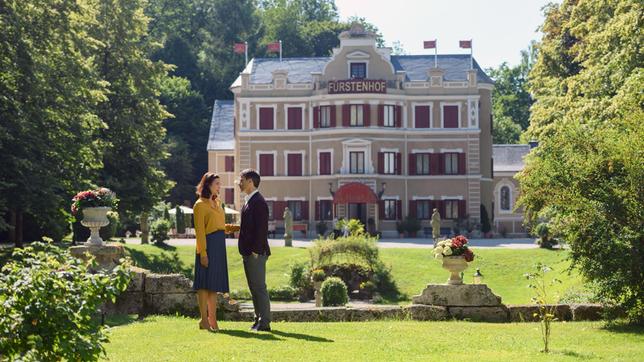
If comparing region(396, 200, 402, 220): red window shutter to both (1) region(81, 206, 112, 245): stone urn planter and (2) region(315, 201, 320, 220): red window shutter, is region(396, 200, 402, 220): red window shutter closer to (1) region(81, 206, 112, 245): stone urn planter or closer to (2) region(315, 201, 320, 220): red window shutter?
(2) region(315, 201, 320, 220): red window shutter

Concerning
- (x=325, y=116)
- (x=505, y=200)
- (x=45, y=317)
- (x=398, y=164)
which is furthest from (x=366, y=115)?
(x=45, y=317)

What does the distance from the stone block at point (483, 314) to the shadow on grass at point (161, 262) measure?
23293 millimetres

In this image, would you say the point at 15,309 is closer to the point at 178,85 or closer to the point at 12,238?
the point at 12,238

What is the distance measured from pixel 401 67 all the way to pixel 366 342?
55504mm

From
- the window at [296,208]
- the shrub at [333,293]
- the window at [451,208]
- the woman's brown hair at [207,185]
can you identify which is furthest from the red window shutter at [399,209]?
the woman's brown hair at [207,185]

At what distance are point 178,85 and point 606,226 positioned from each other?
239 ft

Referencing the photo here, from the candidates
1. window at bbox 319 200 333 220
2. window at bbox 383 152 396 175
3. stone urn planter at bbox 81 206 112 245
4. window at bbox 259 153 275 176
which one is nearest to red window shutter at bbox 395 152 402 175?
window at bbox 383 152 396 175

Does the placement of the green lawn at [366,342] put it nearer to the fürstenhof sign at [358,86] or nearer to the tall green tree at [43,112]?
the tall green tree at [43,112]

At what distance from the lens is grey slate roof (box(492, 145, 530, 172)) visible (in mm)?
75062

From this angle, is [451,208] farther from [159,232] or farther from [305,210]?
[159,232]

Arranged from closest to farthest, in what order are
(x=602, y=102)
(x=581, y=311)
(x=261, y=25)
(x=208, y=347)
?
(x=208, y=347)
(x=581, y=311)
(x=602, y=102)
(x=261, y=25)

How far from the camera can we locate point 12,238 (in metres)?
44.3

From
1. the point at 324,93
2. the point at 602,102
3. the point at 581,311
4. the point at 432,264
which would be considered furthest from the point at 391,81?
the point at 581,311

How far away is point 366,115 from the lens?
6581 cm
